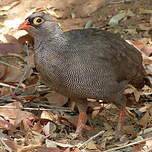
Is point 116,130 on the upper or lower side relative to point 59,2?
lower

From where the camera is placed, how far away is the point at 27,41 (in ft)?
25.8

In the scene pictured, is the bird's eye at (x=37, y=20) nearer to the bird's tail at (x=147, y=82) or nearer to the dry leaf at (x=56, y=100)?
the dry leaf at (x=56, y=100)

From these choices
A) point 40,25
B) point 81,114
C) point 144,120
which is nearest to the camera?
point 40,25

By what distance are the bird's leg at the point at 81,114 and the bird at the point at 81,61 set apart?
0.01 metres

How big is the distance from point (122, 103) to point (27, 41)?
2.32 m

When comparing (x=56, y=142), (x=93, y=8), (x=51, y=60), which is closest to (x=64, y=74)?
→ (x=51, y=60)

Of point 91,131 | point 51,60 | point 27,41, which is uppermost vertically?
point 51,60

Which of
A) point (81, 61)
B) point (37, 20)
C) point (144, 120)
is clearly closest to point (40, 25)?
point (37, 20)

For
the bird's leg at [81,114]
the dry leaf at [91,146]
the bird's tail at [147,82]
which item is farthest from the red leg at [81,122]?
the bird's tail at [147,82]

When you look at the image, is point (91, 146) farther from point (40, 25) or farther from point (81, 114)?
point (40, 25)

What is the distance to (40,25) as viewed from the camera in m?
5.83

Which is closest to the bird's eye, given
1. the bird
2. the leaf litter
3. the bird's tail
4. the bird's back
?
the bird

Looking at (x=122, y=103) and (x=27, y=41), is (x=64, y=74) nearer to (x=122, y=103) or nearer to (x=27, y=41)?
(x=122, y=103)

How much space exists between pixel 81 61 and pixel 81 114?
83 cm
